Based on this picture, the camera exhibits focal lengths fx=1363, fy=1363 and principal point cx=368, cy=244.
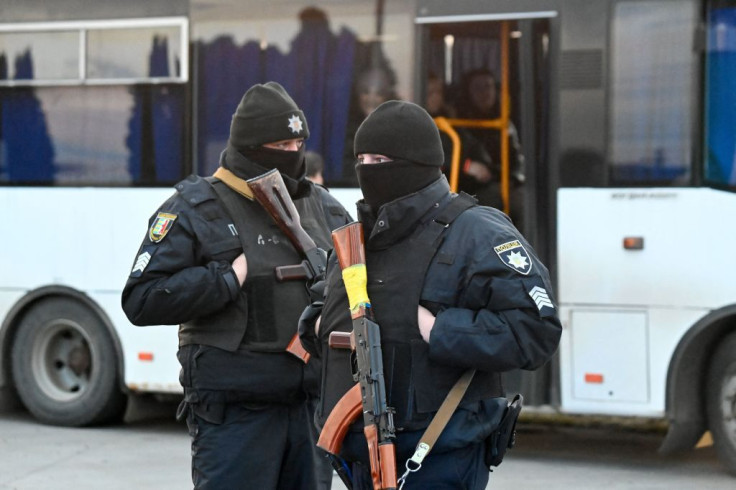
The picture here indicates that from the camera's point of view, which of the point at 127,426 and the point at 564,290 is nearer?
the point at 564,290

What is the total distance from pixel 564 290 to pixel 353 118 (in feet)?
5.53

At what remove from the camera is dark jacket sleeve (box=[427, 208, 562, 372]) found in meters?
3.45

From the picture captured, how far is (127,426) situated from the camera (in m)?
9.26

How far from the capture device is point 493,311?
3.53 meters

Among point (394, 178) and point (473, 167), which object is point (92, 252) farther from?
point (394, 178)

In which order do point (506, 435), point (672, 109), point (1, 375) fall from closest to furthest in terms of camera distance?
point (506, 435) < point (672, 109) < point (1, 375)

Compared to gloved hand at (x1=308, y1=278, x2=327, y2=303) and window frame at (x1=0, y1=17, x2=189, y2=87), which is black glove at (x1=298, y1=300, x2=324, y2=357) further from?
window frame at (x1=0, y1=17, x2=189, y2=87)

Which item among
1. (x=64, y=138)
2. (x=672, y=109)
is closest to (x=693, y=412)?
(x=672, y=109)

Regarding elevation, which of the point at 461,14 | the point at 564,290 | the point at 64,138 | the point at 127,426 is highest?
the point at 461,14

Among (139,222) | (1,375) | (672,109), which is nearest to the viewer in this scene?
(672,109)

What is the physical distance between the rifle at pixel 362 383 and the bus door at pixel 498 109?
4174mm

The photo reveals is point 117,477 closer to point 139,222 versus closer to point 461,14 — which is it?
point 139,222

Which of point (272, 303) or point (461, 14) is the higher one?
point (461, 14)

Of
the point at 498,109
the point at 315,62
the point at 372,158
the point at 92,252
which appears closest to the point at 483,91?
the point at 498,109
